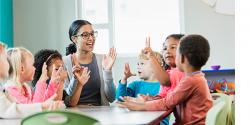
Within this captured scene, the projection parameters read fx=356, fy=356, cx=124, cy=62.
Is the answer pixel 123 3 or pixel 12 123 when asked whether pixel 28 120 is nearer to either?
pixel 12 123

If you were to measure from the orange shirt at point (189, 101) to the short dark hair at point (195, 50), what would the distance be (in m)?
0.10

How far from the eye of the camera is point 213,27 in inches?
167

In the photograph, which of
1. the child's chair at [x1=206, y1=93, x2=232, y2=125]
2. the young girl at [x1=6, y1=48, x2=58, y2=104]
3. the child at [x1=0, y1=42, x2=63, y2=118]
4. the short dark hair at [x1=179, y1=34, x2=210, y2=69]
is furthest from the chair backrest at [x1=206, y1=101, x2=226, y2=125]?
the young girl at [x1=6, y1=48, x2=58, y2=104]

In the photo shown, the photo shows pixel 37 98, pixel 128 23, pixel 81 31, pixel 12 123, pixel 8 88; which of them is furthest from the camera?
pixel 128 23

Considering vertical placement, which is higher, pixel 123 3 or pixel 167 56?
pixel 123 3

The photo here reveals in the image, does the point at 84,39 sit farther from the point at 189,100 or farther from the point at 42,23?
the point at 42,23

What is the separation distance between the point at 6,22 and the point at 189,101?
11.9 feet

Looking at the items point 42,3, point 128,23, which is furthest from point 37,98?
point 42,3

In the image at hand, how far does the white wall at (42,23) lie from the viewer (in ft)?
15.5

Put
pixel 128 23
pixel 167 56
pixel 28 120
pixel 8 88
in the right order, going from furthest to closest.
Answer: pixel 128 23
pixel 167 56
pixel 8 88
pixel 28 120

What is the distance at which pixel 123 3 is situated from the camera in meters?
4.62

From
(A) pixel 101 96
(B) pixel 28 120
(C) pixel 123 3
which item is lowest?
(A) pixel 101 96

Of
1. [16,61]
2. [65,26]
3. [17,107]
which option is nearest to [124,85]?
[16,61]
